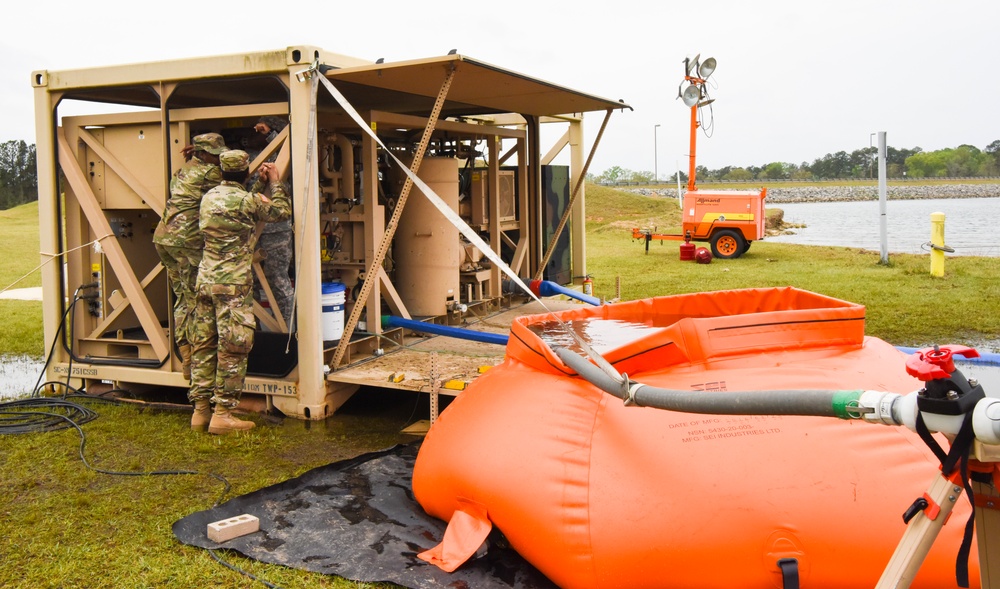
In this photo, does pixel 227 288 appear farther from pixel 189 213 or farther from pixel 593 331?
pixel 593 331

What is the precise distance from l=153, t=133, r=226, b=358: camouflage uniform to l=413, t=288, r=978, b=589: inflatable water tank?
10.0ft

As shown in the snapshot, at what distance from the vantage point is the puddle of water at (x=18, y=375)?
7.93m

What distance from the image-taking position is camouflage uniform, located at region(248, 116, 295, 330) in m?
7.22

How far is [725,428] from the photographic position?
147 inches

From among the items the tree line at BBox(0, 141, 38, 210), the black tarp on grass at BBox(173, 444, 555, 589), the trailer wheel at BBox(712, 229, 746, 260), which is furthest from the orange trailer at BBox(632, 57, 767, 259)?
the tree line at BBox(0, 141, 38, 210)

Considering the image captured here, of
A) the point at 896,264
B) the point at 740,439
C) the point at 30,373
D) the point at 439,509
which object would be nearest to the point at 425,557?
the point at 439,509

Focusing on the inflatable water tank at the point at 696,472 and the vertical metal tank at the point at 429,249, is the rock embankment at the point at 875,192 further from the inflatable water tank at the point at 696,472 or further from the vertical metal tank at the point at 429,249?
the inflatable water tank at the point at 696,472

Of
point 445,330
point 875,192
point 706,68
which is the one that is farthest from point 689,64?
point 875,192

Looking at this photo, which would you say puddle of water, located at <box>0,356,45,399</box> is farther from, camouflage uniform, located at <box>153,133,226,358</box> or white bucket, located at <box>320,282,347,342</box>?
white bucket, located at <box>320,282,347,342</box>

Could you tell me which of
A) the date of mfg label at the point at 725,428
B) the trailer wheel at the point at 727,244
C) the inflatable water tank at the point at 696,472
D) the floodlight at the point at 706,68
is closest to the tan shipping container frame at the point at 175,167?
the inflatable water tank at the point at 696,472

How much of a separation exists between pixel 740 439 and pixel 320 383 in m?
3.80

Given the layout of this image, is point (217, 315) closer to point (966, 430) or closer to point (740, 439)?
point (740, 439)

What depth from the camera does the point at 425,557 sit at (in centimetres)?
410

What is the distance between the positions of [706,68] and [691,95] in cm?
67
